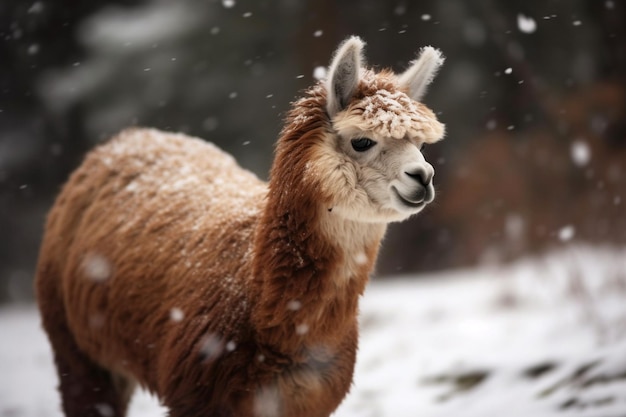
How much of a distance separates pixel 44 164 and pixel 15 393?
246 inches

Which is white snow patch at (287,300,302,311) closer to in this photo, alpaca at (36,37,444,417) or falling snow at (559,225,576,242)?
alpaca at (36,37,444,417)

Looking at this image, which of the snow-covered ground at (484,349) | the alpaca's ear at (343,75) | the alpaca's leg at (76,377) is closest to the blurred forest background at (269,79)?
the snow-covered ground at (484,349)

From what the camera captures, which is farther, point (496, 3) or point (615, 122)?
point (496, 3)

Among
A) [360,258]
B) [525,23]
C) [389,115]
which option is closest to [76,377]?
[360,258]

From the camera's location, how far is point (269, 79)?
37.0ft

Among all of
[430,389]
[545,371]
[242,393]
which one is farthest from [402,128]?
[430,389]

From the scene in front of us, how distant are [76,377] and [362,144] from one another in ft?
7.62

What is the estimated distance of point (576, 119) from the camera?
9023 millimetres

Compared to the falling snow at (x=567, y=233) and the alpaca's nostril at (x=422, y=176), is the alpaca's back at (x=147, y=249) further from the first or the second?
the falling snow at (x=567, y=233)

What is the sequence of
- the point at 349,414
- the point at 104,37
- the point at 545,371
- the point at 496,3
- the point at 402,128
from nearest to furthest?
the point at 402,128 < the point at 545,371 < the point at 349,414 < the point at 496,3 < the point at 104,37

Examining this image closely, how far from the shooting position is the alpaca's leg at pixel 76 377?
403 centimetres

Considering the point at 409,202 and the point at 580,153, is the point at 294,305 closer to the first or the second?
the point at 409,202

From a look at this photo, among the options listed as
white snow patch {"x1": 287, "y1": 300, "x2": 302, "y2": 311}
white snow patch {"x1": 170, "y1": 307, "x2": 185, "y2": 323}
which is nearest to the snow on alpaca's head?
white snow patch {"x1": 287, "y1": 300, "x2": 302, "y2": 311}

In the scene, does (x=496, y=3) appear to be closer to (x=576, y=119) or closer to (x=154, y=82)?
(x=576, y=119)
